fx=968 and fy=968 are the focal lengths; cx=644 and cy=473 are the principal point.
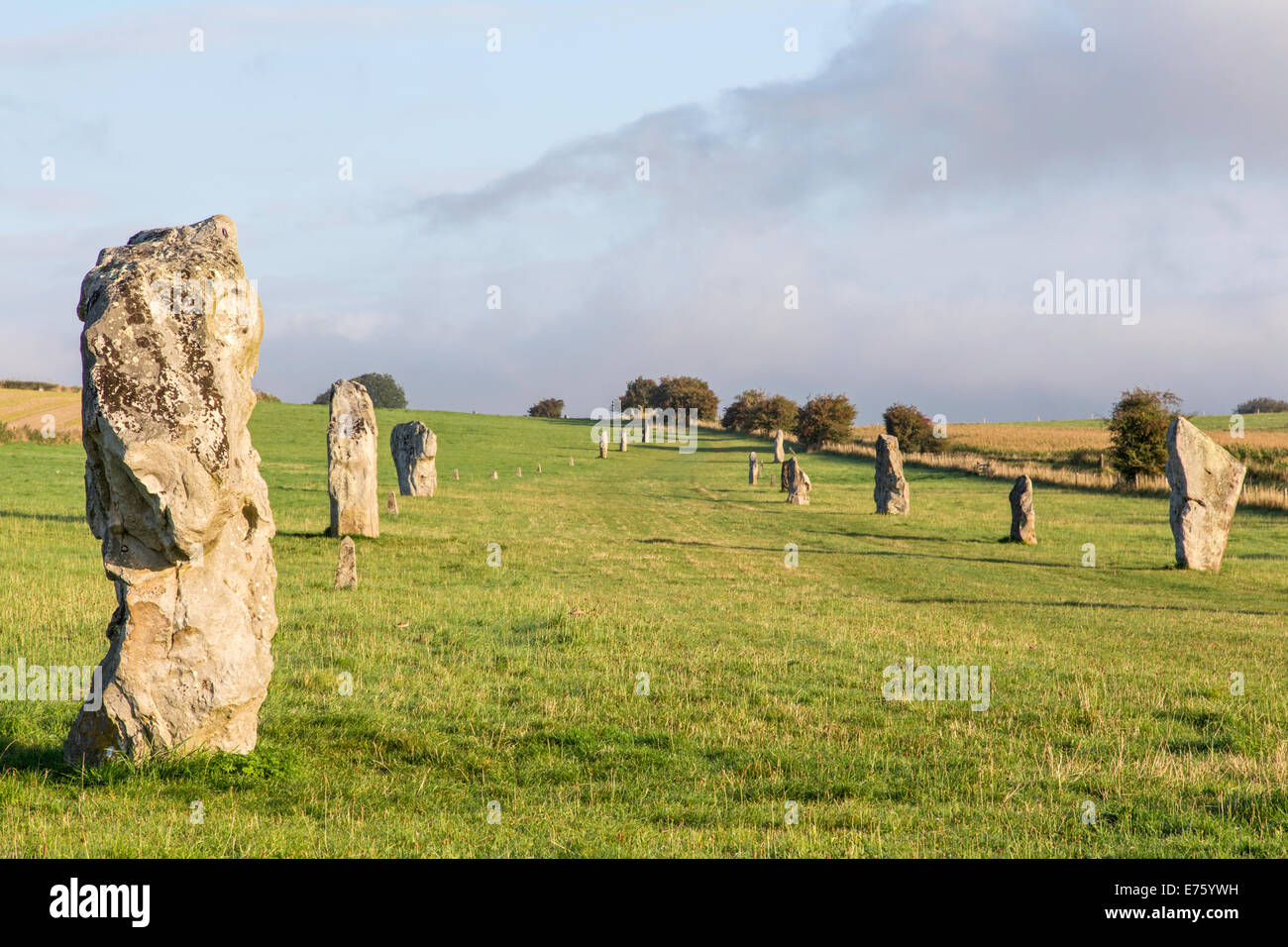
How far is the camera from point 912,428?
7419cm

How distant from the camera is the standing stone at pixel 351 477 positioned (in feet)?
81.8

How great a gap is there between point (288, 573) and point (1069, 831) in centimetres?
1593

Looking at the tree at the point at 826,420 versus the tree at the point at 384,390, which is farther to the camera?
the tree at the point at 384,390

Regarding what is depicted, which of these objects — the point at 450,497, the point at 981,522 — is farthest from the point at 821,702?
the point at 450,497

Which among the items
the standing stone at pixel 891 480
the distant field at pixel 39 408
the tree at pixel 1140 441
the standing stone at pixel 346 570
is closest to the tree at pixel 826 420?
the tree at pixel 1140 441

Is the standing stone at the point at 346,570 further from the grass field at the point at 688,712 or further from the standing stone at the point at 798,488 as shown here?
the standing stone at the point at 798,488

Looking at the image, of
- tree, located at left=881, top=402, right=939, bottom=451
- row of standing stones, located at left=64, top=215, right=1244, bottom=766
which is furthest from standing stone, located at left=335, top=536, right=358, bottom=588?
tree, located at left=881, top=402, right=939, bottom=451

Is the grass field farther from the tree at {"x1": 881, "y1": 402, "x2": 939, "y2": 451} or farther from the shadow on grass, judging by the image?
the tree at {"x1": 881, "y1": 402, "x2": 939, "y2": 451}

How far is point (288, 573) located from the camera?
19375 mm

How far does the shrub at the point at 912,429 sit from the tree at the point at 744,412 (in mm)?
25191

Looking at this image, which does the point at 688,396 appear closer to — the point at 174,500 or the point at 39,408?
the point at 39,408
